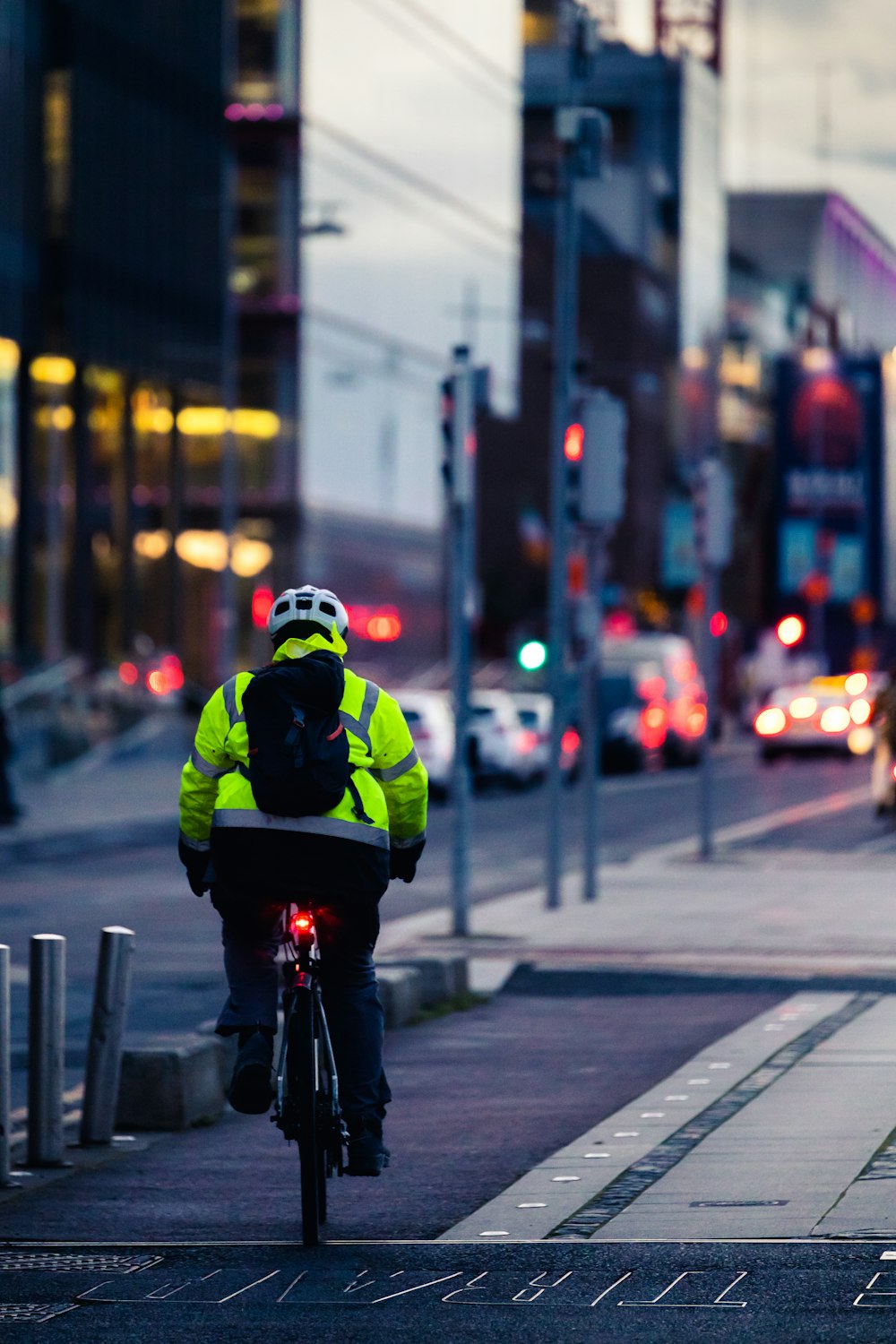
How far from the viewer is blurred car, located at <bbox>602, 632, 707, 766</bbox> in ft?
163

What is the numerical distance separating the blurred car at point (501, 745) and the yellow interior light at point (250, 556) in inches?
855

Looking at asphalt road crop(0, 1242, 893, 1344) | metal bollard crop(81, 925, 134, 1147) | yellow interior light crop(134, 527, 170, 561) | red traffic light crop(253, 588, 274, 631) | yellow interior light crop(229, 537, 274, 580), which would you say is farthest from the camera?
yellow interior light crop(229, 537, 274, 580)

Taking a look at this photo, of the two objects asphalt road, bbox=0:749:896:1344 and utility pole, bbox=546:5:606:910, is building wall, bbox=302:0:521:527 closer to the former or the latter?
utility pole, bbox=546:5:606:910

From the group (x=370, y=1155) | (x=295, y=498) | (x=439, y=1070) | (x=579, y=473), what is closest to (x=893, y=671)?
(x=579, y=473)

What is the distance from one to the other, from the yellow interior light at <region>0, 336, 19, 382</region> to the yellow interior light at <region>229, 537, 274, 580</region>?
1192 cm

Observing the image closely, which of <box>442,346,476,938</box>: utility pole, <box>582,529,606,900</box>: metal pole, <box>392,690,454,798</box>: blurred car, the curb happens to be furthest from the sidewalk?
the curb

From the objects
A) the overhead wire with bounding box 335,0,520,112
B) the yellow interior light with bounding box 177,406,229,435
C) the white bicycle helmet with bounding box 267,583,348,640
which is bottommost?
the white bicycle helmet with bounding box 267,583,348,640

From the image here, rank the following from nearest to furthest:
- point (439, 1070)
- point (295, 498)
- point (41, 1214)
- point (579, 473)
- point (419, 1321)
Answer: point (419, 1321) < point (41, 1214) < point (439, 1070) < point (579, 473) < point (295, 498)

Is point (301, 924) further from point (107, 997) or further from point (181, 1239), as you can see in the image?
point (107, 997)

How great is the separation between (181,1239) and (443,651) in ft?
215

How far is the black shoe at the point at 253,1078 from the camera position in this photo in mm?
7445

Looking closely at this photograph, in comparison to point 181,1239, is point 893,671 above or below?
above

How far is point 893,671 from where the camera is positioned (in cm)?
2555

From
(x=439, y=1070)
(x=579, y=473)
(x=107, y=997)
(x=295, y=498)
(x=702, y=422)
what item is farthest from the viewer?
(x=702, y=422)
